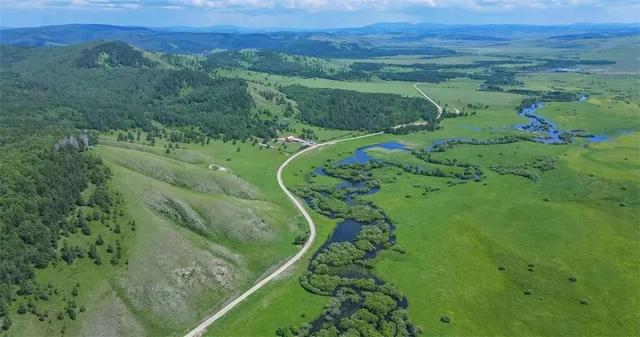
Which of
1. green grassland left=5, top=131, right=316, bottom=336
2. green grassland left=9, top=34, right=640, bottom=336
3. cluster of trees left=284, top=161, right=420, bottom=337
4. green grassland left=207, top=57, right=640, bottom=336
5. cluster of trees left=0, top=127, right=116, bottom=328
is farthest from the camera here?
green grassland left=207, top=57, right=640, bottom=336

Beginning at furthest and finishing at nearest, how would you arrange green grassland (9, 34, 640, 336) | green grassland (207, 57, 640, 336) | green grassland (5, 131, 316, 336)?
green grassland (207, 57, 640, 336) < green grassland (9, 34, 640, 336) < green grassland (5, 131, 316, 336)

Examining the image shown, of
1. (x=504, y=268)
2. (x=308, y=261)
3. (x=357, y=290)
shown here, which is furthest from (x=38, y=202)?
(x=504, y=268)

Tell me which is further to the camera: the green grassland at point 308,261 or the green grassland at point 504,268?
the green grassland at point 504,268

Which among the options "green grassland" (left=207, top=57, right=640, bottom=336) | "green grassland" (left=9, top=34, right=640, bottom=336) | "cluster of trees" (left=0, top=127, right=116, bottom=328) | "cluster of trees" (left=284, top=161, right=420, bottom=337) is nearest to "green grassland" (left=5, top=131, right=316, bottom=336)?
"green grassland" (left=9, top=34, right=640, bottom=336)

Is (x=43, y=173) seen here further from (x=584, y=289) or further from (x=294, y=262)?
(x=584, y=289)

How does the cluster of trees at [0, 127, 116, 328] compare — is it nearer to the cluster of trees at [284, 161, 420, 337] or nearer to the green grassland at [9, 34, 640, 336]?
the green grassland at [9, 34, 640, 336]

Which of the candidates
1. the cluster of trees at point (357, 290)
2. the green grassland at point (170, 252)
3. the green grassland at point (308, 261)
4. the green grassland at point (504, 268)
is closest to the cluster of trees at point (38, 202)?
the green grassland at point (308, 261)

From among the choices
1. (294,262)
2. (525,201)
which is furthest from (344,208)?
(525,201)

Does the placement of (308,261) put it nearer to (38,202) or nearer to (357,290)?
(357,290)

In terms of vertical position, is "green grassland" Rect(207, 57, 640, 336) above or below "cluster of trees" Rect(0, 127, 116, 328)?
below

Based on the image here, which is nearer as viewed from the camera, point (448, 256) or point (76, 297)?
point (76, 297)

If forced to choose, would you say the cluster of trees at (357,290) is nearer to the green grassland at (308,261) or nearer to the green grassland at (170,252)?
the green grassland at (308,261)
